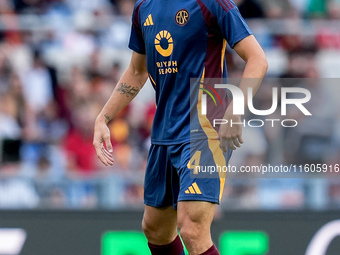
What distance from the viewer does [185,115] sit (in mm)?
4570


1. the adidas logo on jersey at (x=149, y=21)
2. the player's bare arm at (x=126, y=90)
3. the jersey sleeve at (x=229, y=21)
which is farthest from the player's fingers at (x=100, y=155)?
the jersey sleeve at (x=229, y=21)

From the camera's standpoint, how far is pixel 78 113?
8500 millimetres

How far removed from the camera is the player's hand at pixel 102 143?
15.5ft

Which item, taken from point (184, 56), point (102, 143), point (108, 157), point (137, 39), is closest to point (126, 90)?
point (137, 39)

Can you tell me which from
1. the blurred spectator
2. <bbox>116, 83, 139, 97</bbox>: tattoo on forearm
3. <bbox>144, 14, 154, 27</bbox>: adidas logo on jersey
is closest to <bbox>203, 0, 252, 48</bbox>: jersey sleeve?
<bbox>144, 14, 154, 27</bbox>: adidas logo on jersey

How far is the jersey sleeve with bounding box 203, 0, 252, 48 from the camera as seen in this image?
14.2 ft

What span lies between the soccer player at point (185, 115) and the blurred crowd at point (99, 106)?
260 cm

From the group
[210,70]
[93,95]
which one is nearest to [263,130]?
[93,95]

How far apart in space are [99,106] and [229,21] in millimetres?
4375

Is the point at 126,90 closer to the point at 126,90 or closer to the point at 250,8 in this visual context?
the point at 126,90

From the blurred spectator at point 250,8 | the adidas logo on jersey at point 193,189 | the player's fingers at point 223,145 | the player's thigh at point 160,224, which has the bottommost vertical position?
the player's thigh at point 160,224

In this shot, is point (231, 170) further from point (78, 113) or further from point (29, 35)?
point (29, 35)

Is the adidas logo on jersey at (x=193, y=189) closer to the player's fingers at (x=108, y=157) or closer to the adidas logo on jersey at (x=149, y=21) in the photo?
the player's fingers at (x=108, y=157)

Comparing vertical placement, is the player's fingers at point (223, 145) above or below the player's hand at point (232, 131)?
below
